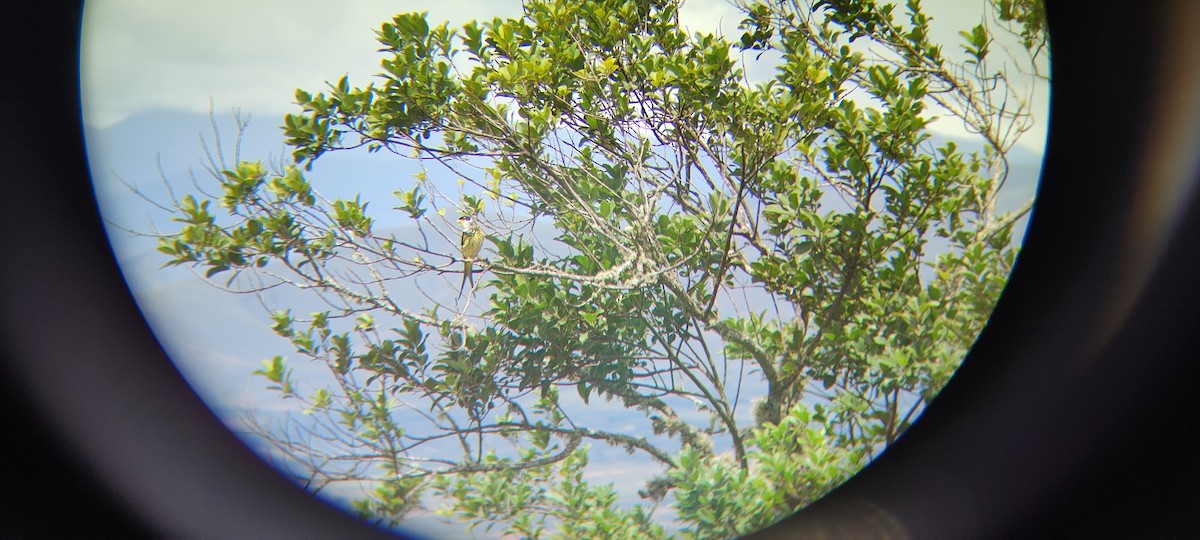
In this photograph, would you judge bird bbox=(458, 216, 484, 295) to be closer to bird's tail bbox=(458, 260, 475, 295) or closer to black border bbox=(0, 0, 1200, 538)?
bird's tail bbox=(458, 260, 475, 295)

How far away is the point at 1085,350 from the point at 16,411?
184 centimetres

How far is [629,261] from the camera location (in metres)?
1.55

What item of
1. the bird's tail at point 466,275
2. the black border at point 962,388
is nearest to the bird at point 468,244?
the bird's tail at point 466,275

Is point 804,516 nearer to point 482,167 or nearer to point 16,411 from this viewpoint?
point 482,167

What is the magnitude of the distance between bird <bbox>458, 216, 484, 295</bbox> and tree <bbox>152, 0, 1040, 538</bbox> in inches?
0.9

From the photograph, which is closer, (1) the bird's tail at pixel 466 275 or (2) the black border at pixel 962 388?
(2) the black border at pixel 962 388

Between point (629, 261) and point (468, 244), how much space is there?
377 mm

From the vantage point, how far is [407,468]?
1.47m

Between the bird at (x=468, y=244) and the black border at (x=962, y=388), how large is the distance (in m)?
0.55

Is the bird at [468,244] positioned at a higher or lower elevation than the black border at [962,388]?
higher

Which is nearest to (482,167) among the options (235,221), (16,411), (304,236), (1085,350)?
(304,236)

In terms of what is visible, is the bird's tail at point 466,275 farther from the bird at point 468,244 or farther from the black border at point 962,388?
the black border at point 962,388

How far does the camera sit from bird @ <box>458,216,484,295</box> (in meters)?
1.46

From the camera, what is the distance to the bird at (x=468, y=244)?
146 cm
